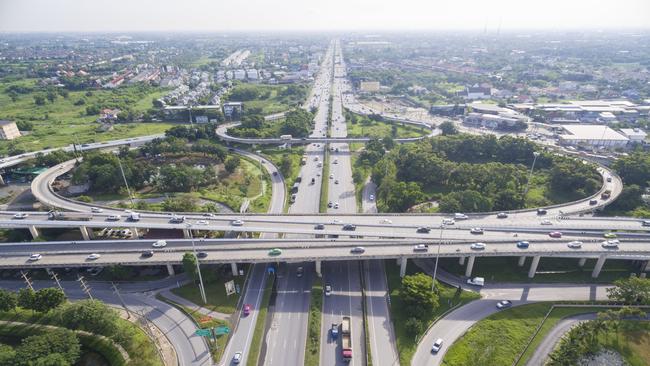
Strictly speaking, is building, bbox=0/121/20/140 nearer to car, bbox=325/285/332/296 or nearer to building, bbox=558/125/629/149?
car, bbox=325/285/332/296

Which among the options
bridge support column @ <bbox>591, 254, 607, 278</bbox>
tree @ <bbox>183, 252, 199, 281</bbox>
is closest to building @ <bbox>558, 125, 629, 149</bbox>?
bridge support column @ <bbox>591, 254, 607, 278</bbox>

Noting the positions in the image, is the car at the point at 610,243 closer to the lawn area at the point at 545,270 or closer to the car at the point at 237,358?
the lawn area at the point at 545,270

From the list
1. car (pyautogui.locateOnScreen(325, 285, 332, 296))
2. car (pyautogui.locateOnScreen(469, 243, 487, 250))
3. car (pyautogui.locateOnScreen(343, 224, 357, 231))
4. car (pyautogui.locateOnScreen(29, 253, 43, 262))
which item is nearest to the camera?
car (pyautogui.locateOnScreen(325, 285, 332, 296))

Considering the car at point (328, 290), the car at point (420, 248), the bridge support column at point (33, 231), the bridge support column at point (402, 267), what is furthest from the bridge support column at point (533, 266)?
the bridge support column at point (33, 231)

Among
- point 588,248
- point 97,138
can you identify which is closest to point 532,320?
point 588,248

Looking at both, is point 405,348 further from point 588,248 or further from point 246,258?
point 588,248

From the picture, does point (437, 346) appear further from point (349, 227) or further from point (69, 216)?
point (69, 216)
